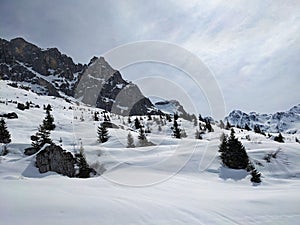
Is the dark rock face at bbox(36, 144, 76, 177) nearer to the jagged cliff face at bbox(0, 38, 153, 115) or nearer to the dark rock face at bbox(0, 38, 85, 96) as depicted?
the jagged cliff face at bbox(0, 38, 153, 115)

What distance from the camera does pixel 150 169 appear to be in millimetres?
13203

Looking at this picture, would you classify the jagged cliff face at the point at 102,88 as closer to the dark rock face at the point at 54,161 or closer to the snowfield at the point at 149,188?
the snowfield at the point at 149,188

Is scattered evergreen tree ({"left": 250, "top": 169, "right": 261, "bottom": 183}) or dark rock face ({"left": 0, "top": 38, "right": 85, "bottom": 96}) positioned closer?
scattered evergreen tree ({"left": 250, "top": 169, "right": 261, "bottom": 183})

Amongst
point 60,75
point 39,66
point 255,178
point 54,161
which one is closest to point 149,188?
point 54,161

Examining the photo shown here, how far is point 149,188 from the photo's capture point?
9062 millimetres

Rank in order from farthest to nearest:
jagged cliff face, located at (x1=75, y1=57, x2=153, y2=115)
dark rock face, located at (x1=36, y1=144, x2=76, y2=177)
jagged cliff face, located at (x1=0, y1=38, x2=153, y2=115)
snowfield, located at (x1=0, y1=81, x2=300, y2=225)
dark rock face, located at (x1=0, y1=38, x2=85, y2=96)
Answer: dark rock face, located at (x1=0, y1=38, x2=85, y2=96) < jagged cliff face, located at (x1=75, y1=57, x2=153, y2=115) < jagged cliff face, located at (x1=0, y1=38, x2=153, y2=115) < dark rock face, located at (x1=36, y1=144, x2=76, y2=177) < snowfield, located at (x1=0, y1=81, x2=300, y2=225)

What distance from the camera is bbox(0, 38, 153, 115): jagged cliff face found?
88625mm

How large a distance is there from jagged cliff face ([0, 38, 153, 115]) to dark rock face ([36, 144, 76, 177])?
71529 mm

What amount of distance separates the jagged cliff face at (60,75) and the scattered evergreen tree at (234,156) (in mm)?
69879

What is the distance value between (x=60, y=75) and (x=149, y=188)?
338ft

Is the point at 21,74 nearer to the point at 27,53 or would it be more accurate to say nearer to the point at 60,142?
the point at 27,53

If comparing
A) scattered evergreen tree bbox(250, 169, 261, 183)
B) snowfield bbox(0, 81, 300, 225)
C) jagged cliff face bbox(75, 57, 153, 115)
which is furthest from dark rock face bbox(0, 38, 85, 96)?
scattered evergreen tree bbox(250, 169, 261, 183)

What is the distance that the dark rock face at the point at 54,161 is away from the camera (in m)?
11.9

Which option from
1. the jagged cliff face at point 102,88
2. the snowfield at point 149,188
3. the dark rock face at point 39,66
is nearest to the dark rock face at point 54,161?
the snowfield at point 149,188
